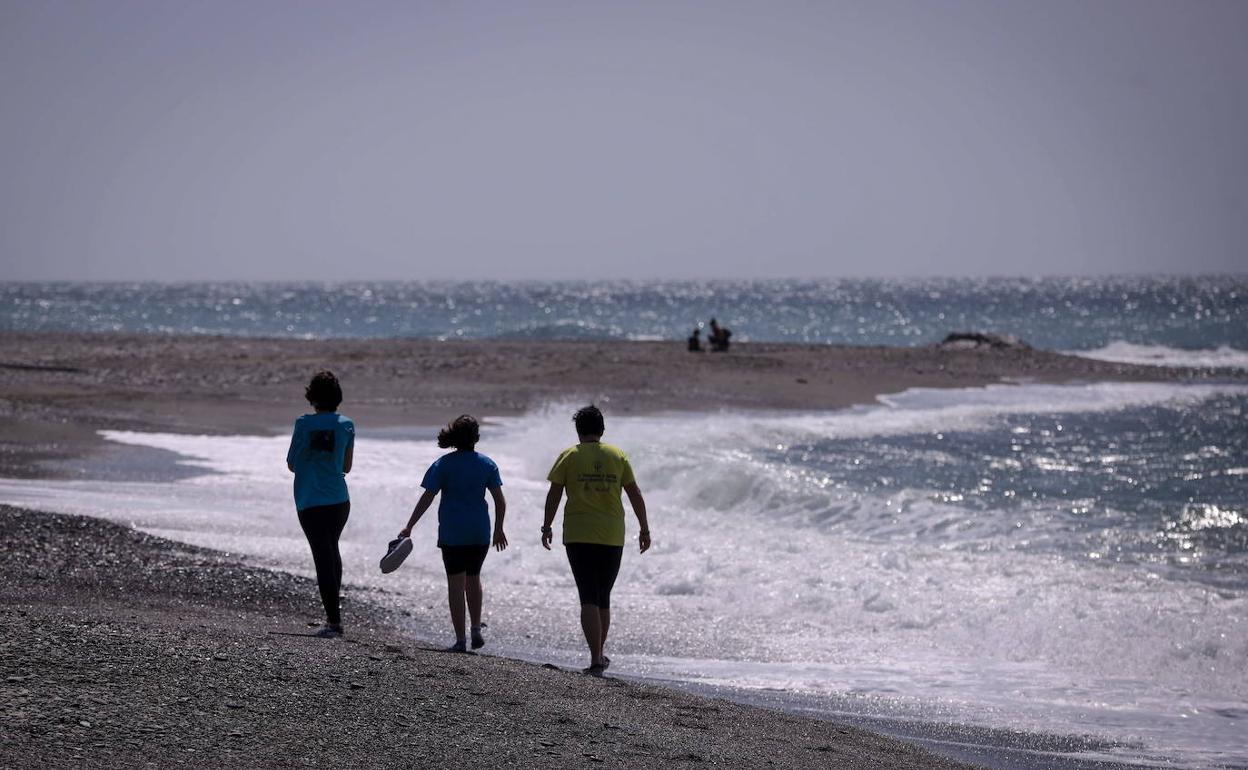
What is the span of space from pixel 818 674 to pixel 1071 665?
1.94m

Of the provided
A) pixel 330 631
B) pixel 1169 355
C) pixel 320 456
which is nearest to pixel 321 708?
pixel 330 631

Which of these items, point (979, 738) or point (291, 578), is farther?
point (291, 578)

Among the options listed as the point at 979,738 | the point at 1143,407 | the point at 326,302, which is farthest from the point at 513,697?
the point at 326,302

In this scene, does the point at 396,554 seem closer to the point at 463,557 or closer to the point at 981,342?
the point at 463,557

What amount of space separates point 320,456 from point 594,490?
1.60 metres

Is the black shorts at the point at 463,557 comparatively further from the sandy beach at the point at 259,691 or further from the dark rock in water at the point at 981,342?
the dark rock in water at the point at 981,342

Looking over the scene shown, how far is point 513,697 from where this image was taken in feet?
22.4

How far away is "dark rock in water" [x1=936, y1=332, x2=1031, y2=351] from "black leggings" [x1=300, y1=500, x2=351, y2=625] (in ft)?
127

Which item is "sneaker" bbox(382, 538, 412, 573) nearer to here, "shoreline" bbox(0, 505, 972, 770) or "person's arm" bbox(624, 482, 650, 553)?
"shoreline" bbox(0, 505, 972, 770)

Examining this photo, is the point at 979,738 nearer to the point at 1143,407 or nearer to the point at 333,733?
the point at 333,733

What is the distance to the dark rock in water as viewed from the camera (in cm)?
4550

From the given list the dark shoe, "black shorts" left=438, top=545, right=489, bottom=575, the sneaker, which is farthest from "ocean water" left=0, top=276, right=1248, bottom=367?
the dark shoe

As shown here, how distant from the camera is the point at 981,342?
46750mm

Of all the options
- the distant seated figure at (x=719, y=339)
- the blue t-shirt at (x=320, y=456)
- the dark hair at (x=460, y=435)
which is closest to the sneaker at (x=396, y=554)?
the blue t-shirt at (x=320, y=456)
